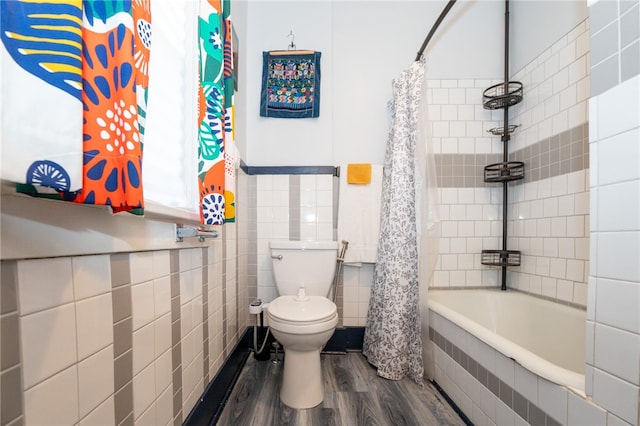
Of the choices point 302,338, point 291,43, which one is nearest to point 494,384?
point 302,338

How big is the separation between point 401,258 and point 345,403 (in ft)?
2.63

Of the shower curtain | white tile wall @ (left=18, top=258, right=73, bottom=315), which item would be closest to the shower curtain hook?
the shower curtain

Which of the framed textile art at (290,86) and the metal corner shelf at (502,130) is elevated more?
the framed textile art at (290,86)

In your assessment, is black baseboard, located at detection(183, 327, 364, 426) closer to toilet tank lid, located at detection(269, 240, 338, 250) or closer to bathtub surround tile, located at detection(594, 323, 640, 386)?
toilet tank lid, located at detection(269, 240, 338, 250)

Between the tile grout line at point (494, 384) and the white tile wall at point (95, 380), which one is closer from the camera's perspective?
the white tile wall at point (95, 380)

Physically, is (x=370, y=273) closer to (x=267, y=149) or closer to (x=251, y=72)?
(x=267, y=149)

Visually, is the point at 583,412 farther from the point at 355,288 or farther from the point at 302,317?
the point at 355,288

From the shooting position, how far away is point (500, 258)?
1.76 metres

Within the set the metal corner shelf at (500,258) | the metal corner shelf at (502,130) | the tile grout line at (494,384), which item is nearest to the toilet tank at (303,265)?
the tile grout line at (494,384)

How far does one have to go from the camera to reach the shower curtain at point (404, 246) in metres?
1.52

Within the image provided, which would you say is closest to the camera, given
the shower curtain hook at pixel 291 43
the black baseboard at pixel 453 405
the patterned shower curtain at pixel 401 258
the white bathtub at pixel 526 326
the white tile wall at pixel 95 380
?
the white tile wall at pixel 95 380

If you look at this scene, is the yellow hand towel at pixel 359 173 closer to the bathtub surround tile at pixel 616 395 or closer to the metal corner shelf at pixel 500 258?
the metal corner shelf at pixel 500 258

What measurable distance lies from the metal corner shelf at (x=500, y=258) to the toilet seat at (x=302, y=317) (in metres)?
1.18

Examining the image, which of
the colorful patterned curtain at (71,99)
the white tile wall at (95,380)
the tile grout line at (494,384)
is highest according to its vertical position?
the colorful patterned curtain at (71,99)
